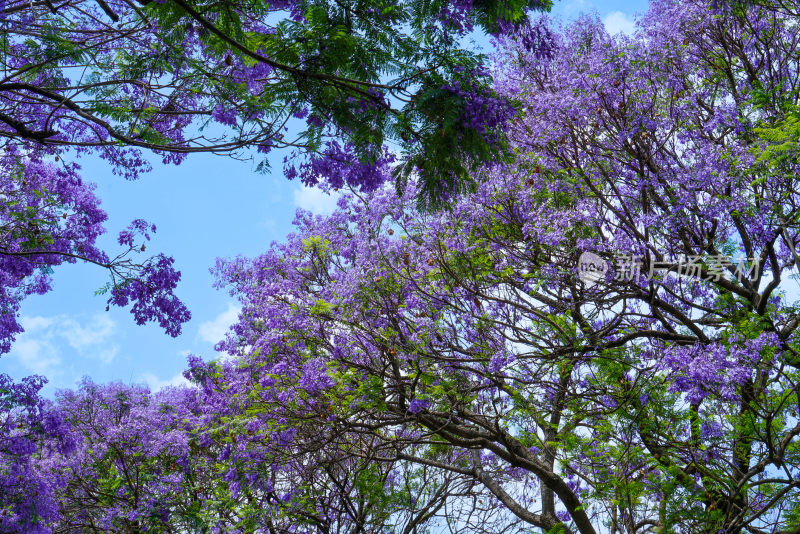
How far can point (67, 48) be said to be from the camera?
16.9ft

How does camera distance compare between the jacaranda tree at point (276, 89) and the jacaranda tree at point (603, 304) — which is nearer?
the jacaranda tree at point (276, 89)

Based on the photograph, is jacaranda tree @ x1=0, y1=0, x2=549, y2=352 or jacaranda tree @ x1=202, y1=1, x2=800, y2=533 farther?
jacaranda tree @ x1=202, y1=1, x2=800, y2=533

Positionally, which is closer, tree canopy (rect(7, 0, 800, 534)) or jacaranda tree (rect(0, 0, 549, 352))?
jacaranda tree (rect(0, 0, 549, 352))

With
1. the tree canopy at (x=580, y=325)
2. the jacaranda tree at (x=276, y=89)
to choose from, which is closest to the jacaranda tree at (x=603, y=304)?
the tree canopy at (x=580, y=325)

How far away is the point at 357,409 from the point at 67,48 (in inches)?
172

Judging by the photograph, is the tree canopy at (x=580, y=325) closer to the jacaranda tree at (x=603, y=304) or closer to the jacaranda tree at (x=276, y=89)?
the jacaranda tree at (x=603, y=304)

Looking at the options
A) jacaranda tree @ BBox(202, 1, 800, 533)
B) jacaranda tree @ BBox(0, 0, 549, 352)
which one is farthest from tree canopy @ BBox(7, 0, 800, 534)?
jacaranda tree @ BBox(0, 0, 549, 352)

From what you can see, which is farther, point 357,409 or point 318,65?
point 357,409

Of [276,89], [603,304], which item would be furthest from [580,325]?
[276,89]

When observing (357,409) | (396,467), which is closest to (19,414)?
(357,409)

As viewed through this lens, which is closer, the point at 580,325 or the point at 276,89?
the point at 276,89

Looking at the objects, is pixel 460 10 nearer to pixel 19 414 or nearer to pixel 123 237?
pixel 123 237

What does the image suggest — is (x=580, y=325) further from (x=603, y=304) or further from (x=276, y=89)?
(x=276, y=89)

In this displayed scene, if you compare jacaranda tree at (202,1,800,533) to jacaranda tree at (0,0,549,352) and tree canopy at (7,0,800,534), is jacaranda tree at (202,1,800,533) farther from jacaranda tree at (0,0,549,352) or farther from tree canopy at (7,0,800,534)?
jacaranda tree at (0,0,549,352)
